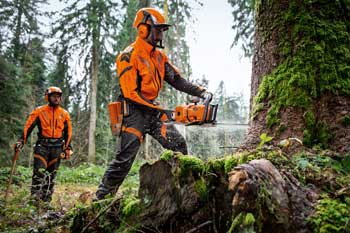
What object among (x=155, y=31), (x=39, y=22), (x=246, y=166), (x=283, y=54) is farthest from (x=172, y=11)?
(x=246, y=166)

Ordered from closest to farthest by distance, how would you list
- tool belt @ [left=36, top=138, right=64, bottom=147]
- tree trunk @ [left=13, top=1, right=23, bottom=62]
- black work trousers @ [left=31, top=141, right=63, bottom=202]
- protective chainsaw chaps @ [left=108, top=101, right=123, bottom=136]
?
protective chainsaw chaps @ [left=108, top=101, right=123, bottom=136] → black work trousers @ [left=31, top=141, right=63, bottom=202] → tool belt @ [left=36, top=138, right=64, bottom=147] → tree trunk @ [left=13, top=1, right=23, bottom=62]

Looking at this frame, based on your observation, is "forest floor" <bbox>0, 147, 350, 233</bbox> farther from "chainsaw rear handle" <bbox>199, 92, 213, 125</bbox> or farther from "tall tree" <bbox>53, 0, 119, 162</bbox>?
"tall tree" <bbox>53, 0, 119, 162</bbox>

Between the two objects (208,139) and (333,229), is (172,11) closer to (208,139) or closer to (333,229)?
(208,139)

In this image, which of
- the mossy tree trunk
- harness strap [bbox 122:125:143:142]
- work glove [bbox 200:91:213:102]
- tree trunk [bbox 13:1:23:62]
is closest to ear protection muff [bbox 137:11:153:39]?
work glove [bbox 200:91:213:102]

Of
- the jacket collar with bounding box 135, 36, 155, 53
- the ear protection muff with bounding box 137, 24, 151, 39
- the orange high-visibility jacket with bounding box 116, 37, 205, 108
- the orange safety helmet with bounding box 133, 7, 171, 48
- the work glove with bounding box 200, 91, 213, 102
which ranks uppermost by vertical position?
the orange safety helmet with bounding box 133, 7, 171, 48

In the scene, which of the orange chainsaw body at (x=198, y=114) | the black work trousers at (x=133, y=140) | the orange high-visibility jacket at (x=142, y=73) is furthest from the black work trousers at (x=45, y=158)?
the orange chainsaw body at (x=198, y=114)

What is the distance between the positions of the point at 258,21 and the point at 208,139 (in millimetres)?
10070

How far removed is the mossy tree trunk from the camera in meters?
2.87

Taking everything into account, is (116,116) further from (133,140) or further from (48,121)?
(48,121)

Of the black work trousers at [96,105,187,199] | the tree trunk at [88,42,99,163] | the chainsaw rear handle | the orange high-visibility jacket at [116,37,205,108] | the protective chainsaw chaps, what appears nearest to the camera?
the chainsaw rear handle

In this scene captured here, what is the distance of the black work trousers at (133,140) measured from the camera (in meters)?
4.34

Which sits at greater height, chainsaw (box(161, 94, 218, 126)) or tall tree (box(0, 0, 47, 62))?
tall tree (box(0, 0, 47, 62))

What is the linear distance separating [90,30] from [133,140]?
17415mm

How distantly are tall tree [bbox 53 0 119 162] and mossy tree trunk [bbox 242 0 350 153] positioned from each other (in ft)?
58.1
